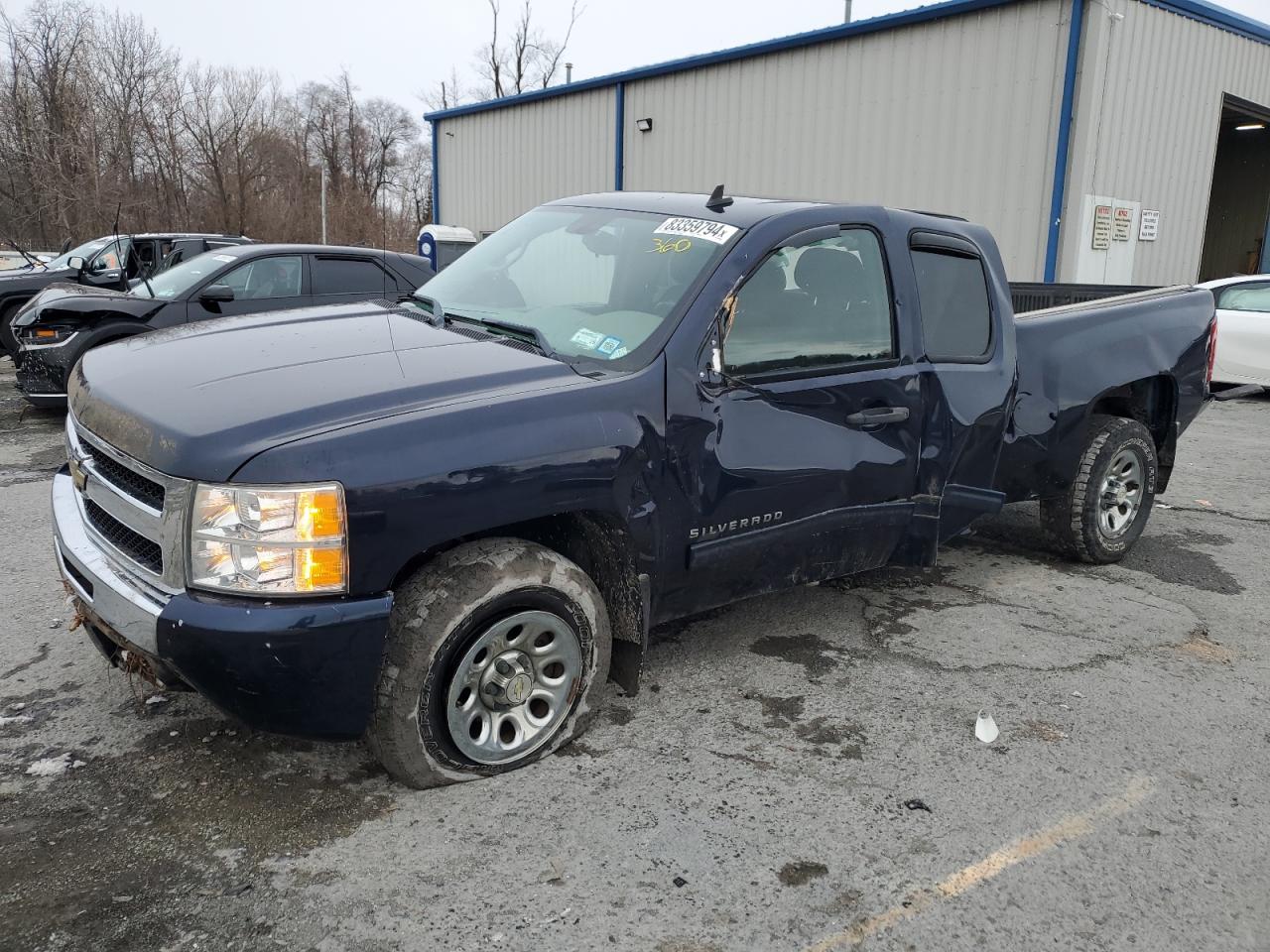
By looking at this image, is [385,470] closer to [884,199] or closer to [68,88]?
[884,199]

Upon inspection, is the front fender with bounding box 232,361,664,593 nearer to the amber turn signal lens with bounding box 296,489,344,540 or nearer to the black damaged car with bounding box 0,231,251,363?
the amber turn signal lens with bounding box 296,489,344,540

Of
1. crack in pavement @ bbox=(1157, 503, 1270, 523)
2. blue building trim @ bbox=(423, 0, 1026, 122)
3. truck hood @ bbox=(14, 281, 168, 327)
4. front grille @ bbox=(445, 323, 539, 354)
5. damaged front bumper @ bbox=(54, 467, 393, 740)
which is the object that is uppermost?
blue building trim @ bbox=(423, 0, 1026, 122)

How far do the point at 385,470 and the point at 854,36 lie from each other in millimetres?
14092

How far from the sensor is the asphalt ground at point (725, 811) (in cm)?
238

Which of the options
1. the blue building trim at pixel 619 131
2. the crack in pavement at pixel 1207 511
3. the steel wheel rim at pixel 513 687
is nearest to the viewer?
the steel wheel rim at pixel 513 687

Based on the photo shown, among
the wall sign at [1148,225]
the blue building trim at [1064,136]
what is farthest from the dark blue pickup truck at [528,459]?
the wall sign at [1148,225]

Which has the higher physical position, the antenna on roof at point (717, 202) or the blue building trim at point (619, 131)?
the blue building trim at point (619, 131)

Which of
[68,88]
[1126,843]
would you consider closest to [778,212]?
[1126,843]

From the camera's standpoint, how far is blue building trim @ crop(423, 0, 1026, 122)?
13070 mm

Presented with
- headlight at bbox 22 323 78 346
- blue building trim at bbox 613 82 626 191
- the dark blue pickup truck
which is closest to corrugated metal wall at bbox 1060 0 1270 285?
blue building trim at bbox 613 82 626 191

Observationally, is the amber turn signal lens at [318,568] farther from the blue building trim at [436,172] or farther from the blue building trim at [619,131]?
the blue building trim at [436,172]

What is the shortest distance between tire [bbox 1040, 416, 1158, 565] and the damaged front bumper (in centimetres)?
386

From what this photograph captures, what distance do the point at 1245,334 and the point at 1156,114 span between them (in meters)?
3.35

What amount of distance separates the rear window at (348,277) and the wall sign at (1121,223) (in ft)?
30.7
